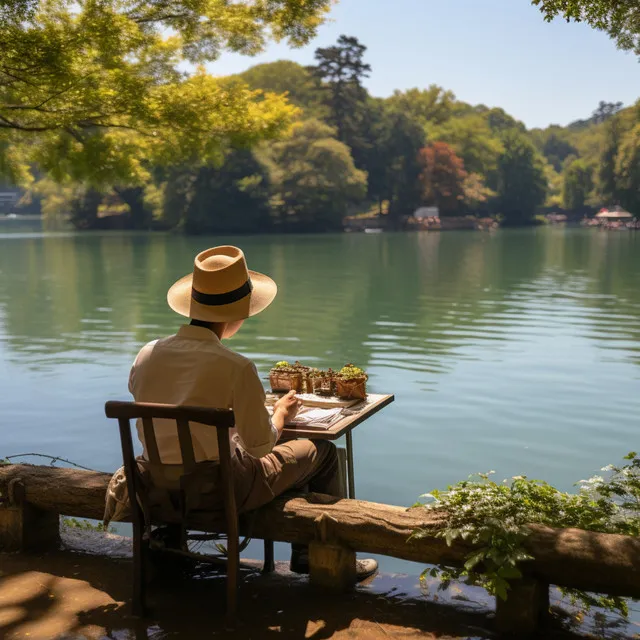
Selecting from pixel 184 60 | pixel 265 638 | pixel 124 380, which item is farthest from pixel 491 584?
pixel 124 380

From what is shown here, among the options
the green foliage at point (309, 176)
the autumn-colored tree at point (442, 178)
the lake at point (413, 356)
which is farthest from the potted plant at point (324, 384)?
the autumn-colored tree at point (442, 178)

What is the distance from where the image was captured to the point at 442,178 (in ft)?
269

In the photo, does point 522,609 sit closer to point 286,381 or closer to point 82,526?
point 286,381

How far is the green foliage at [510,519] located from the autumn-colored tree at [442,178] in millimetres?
78653

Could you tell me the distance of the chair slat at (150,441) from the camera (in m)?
3.36

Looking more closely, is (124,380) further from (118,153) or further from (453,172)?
(453,172)

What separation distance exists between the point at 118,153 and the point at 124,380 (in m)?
3.47

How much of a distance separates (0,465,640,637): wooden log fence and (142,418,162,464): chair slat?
335 mm

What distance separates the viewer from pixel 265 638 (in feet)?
11.0

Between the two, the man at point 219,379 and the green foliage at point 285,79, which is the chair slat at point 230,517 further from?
the green foliage at point 285,79

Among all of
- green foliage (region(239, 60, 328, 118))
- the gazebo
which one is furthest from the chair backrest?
green foliage (region(239, 60, 328, 118))

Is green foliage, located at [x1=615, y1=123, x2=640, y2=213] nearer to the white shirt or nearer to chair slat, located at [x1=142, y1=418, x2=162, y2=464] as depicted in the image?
the white shirt

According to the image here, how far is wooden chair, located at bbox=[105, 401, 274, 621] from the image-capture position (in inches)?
127

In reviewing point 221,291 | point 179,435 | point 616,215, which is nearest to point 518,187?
point 616,215
